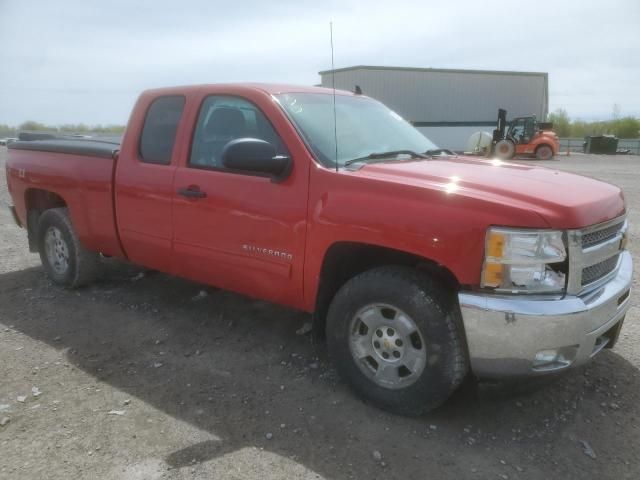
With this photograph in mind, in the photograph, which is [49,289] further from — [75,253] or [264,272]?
[264,272]

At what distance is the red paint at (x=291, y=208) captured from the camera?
2611 millimetres

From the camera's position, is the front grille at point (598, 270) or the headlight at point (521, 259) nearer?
the headlight at point (521, 259)

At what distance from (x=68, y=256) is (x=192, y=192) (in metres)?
2.07

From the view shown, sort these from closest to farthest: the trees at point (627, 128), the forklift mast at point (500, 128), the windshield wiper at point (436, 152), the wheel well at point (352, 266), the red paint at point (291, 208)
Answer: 1. the red paint at point (291, 208)
2. the wheel well at point (352, 266)
3. the windshield wiper at point (436, 152)
4. the forklift mast at point (500, 128)
5. the trees at point (627, 128)

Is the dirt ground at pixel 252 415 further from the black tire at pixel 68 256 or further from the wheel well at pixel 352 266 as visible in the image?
the black tire at pixel 68 256

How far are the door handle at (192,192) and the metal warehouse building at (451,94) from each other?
29.1m

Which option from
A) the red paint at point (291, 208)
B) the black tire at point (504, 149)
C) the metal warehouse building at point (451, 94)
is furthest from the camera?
the metal warehouse building at point (451, 94)

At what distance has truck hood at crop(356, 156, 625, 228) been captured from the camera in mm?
2559

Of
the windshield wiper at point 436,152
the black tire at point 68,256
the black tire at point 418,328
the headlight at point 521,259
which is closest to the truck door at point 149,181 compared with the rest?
the black tire at point 68,256

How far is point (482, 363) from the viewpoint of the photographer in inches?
104

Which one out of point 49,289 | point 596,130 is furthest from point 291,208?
point 596,130

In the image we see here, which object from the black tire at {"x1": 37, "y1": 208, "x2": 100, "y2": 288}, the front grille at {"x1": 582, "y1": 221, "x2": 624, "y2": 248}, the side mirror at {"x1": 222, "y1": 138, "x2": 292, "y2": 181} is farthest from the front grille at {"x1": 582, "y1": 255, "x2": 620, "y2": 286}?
the black tire at {"x1": 37, "y1": 208, "x2": 100, "y2": 288}

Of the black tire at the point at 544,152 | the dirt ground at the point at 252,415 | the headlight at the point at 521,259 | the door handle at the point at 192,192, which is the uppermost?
the door handle at the point at 192,192

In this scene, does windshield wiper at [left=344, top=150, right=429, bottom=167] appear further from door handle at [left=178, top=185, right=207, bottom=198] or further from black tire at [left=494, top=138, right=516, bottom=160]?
black tire at [left=494, top=138, right=516, bottom=160]
